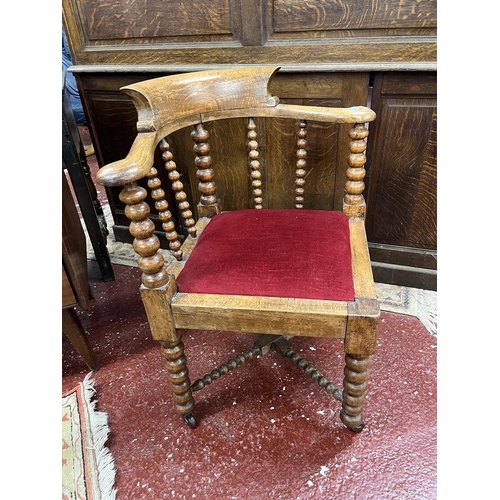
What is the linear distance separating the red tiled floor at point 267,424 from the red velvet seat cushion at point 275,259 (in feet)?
1.74

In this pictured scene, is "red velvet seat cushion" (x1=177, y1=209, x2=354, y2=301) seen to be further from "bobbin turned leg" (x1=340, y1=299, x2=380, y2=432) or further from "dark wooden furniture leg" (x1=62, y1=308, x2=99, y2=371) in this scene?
"dark wooden furniture leg" (x1=62, y1=308, x2=99, y2=371)

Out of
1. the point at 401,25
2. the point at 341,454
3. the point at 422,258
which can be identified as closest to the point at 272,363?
the point at 341,454

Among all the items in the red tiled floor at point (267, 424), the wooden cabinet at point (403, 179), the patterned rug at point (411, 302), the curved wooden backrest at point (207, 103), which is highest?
the curved wooden backrest at point (207, 103)

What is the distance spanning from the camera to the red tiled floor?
104 centimetres

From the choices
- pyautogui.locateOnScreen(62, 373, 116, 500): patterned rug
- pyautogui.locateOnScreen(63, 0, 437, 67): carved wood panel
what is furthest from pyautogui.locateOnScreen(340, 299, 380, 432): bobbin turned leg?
pyautogui.locateOnScreen(63, 0, 437, 67): carved wood panel

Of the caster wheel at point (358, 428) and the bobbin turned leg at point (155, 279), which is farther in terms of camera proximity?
the caster wheel at point (358, 428)

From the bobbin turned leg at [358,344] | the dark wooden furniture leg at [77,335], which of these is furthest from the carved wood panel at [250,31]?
the dark wooden furniture leg at [77,335]

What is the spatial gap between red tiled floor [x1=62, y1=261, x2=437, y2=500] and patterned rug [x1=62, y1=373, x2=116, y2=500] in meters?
0.03

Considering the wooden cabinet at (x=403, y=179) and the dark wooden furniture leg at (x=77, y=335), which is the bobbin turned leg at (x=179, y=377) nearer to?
the dark wooden furniture leg at (x=77, y=335)

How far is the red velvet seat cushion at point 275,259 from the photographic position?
2.90 ft

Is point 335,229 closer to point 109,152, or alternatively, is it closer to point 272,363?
point 272,363

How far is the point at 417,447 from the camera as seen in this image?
1.11 m

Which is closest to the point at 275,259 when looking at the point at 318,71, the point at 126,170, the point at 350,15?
the point at 126,170

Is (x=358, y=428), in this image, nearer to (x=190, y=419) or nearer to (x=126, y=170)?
(x=190, y=419)
